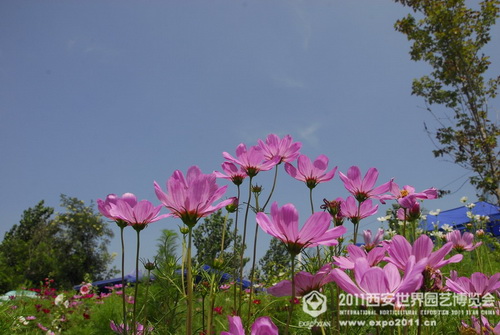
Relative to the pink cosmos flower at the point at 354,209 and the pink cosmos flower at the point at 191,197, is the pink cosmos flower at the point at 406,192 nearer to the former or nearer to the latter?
the pink cosmos flower at the point at 354,209

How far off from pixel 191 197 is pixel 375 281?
370 millimetres

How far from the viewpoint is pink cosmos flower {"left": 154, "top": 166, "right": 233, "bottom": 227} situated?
0.68m

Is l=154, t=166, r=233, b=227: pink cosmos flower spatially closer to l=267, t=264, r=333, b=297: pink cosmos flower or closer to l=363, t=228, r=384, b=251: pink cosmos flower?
l=267, t=264, r=333, b=297: pink cosmos flower

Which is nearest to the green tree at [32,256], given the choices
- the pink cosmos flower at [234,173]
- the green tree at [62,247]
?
the green tree at [62,247]

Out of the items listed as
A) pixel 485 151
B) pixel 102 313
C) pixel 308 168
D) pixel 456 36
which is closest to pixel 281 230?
pixel 308 168

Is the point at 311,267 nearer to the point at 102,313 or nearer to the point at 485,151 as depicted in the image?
the point at 102,313

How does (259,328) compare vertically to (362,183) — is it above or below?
below

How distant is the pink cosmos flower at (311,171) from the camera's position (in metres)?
1.16

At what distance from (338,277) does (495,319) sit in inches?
59.6

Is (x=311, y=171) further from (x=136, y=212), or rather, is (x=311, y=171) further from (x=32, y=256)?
(x=32, y=256)

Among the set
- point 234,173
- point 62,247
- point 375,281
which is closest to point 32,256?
point 62,247

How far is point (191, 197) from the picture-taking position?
676 mm

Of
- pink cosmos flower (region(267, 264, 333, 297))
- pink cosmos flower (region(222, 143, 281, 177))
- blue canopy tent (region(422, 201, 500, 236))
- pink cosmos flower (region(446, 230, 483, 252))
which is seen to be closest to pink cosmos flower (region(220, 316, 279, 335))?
pink cosmos flower (region(267, 264, 333, 297))

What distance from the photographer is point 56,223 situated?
16688 millimetres
